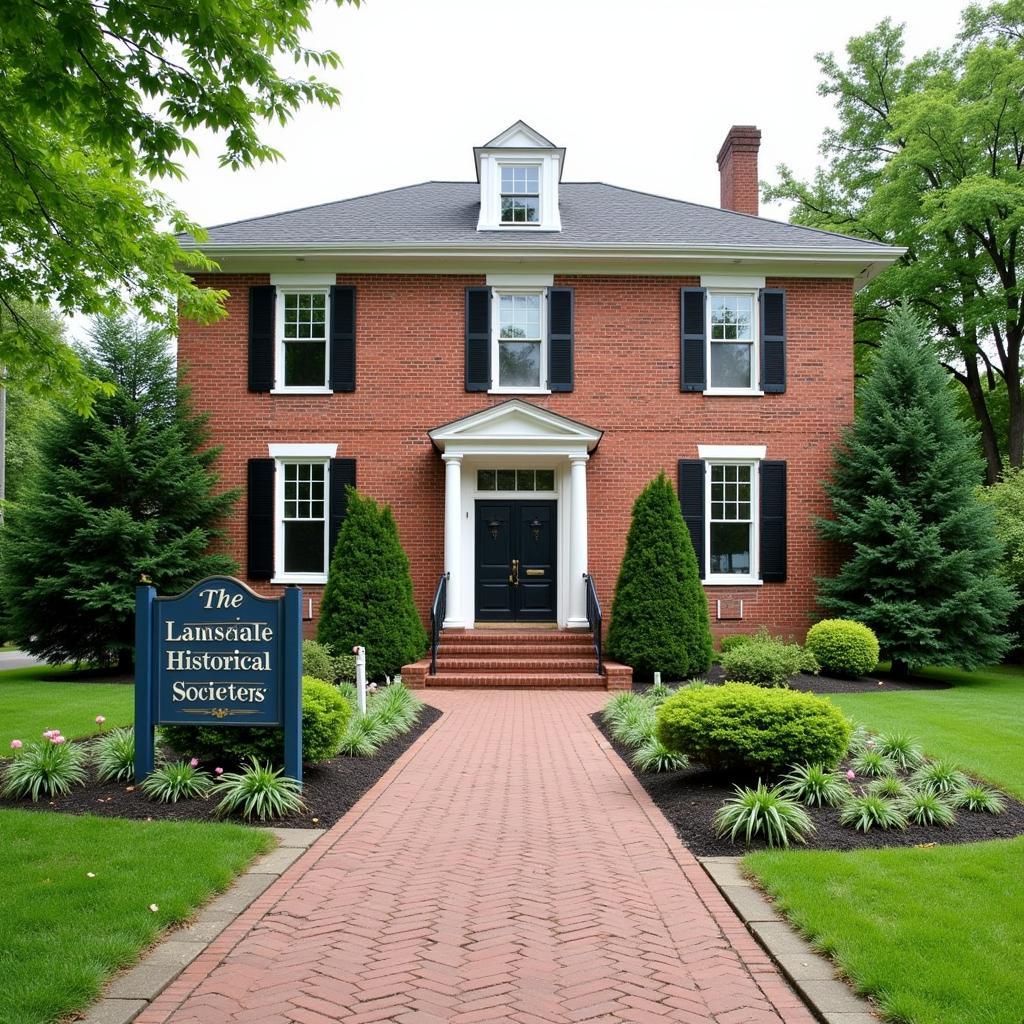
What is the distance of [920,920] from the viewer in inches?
175

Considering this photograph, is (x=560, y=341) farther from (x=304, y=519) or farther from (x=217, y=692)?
(x=217, y=692)

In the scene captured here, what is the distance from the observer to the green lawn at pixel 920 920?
3654 millimetres

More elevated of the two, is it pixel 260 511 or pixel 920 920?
pixel 260 511

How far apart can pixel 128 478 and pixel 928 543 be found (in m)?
13.2

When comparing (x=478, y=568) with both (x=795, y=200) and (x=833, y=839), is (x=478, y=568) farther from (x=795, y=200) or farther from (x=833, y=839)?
(x=795, y=200)

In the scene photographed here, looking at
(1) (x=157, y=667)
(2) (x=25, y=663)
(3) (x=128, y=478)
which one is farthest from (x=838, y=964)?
(2) (x=25, y=663)

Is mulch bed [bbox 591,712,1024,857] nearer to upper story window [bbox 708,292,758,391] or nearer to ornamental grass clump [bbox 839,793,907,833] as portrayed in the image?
ornamental grass clump [bbox 839,793,907,833]

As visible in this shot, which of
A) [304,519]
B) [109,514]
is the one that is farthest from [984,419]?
[109,514]

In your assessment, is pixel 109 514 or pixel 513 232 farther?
pixel 513 232

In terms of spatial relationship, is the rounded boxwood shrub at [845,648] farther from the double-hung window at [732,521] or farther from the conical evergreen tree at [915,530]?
the double-hung window at [732,521]

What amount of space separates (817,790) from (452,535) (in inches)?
390

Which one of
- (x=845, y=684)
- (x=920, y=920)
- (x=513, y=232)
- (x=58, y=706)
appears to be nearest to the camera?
(x=920, y=920)

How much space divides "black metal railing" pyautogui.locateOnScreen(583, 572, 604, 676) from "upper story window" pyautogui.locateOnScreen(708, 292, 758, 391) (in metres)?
4.53

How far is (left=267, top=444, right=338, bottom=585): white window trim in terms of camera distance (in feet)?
55.4
